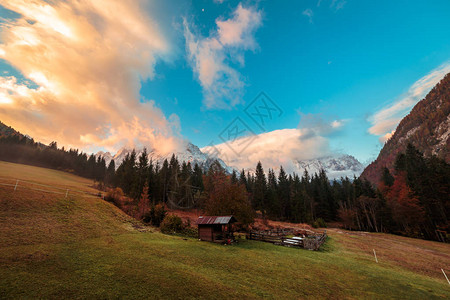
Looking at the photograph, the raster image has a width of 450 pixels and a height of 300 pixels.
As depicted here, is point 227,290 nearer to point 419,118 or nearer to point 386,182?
point 386,182

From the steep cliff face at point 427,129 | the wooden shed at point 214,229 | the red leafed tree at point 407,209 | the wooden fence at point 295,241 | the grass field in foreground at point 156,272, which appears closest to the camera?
the grass field in foreground at point 156,272

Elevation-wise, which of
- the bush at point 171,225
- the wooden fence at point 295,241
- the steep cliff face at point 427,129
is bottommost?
the bush at point 171,225

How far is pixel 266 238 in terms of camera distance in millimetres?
25250

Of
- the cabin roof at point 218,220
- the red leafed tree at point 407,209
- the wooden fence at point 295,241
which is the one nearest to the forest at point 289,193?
the red leafed tree at point 407,209

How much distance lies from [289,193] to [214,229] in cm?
6589

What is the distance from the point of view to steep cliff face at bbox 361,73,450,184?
101500mm

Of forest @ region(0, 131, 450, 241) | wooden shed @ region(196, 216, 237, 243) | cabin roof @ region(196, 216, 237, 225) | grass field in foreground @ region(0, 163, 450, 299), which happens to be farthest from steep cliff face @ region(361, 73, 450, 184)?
cabin roof @ region(196, 216, 237, 225)

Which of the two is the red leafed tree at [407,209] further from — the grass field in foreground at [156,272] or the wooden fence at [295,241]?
the wooden fence at [295,241]

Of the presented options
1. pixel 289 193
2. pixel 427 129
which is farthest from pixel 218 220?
pixel 427 129

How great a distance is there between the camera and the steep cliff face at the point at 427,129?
102 meters

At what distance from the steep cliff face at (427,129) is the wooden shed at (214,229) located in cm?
9999

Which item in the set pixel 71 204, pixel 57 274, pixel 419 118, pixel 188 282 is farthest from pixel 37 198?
pixel 419 118

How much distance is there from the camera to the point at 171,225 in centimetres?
2725

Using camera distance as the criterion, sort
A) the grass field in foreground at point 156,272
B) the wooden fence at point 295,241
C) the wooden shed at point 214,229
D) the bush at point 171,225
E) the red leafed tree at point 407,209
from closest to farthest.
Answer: the grass field in foreground at point 156,272
the wooden shed at point 214,229
the wooden fence at point 295,241
the bush at point 171,225
the red leafed tree at point 407,209
